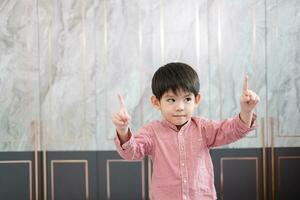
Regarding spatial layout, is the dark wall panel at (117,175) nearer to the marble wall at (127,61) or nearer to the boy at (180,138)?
the marble wall at (127,61)

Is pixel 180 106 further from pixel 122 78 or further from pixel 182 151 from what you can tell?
pixel 122 78

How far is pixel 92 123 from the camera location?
10.5ft

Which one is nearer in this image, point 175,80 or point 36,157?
point 175,80

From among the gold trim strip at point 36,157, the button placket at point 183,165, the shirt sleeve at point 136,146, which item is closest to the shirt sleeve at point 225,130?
the button placket at point 183,165

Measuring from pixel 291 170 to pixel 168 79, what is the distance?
201 cm

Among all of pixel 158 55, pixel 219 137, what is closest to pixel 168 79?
pixel 219 137

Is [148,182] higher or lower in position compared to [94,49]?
lower

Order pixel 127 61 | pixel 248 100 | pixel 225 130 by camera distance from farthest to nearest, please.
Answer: pixel 127 61 → pixel 225 130 → pixel 248 100

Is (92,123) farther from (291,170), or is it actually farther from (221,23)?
(291,170)

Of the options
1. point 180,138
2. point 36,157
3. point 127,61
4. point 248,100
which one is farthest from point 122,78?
point 248,100

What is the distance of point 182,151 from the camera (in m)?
1.55

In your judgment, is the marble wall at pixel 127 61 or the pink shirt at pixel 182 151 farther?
the marble wall at pixel 127 61

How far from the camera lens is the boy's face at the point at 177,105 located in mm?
1517

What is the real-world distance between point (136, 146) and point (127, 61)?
1.71 m
